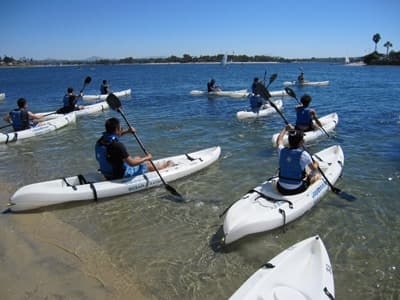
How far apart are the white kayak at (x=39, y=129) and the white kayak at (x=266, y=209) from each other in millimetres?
9637

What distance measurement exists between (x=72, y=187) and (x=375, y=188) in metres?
6.54

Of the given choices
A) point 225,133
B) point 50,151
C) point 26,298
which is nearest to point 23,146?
point 50,151

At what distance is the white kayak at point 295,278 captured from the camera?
3.39 meters

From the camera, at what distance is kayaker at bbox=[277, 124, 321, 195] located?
5.30 meters

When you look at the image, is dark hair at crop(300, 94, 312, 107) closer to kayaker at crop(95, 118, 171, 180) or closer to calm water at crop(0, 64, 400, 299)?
calm water at crop(0, 64, 400, 299)

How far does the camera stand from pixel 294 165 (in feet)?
17.9

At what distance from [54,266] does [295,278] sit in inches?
126

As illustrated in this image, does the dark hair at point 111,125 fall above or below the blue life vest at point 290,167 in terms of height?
above

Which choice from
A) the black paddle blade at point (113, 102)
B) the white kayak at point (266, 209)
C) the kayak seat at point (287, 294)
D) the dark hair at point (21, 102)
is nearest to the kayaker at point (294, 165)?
the white kayak at point (266, 209)

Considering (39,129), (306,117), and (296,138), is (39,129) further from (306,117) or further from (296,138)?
(296,138)

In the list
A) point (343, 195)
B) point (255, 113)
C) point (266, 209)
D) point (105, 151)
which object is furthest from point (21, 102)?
point (343, 195)

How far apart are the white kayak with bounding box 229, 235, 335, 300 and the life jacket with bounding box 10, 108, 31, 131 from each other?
36.6 feet

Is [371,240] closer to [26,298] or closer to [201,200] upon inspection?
[201,200]

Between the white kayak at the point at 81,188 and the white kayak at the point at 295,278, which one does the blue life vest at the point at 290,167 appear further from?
the white kayak at the point at 81,188
